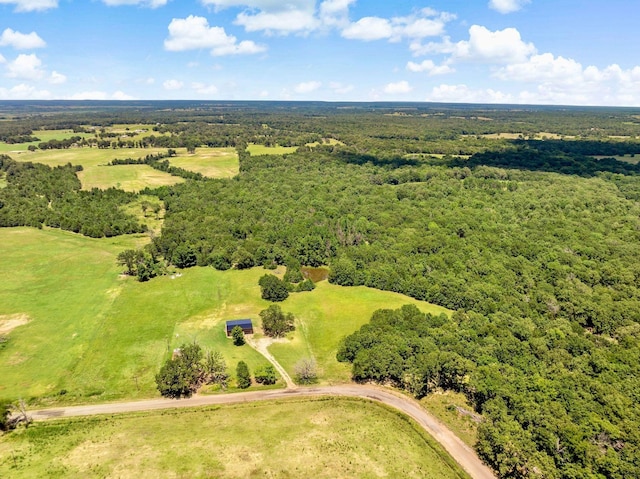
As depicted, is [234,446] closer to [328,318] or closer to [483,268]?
[328,318]

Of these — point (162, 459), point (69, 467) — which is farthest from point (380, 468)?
point (69, 467)

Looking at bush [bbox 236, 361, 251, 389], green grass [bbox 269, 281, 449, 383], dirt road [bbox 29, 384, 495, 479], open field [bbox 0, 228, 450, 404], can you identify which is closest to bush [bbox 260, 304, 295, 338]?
green grass [bbox 269, 281, 449, 383]

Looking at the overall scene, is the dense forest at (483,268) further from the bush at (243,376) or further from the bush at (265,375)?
the bush at (243,376)

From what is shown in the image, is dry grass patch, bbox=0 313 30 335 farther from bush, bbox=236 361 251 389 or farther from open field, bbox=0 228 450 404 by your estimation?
bush, bbox=236 361 251 389

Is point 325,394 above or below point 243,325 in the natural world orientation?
below

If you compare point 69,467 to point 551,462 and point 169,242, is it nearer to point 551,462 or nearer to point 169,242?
point 551,462

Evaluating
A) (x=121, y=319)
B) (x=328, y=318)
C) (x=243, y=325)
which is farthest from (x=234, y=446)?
(x=121, y=319)
